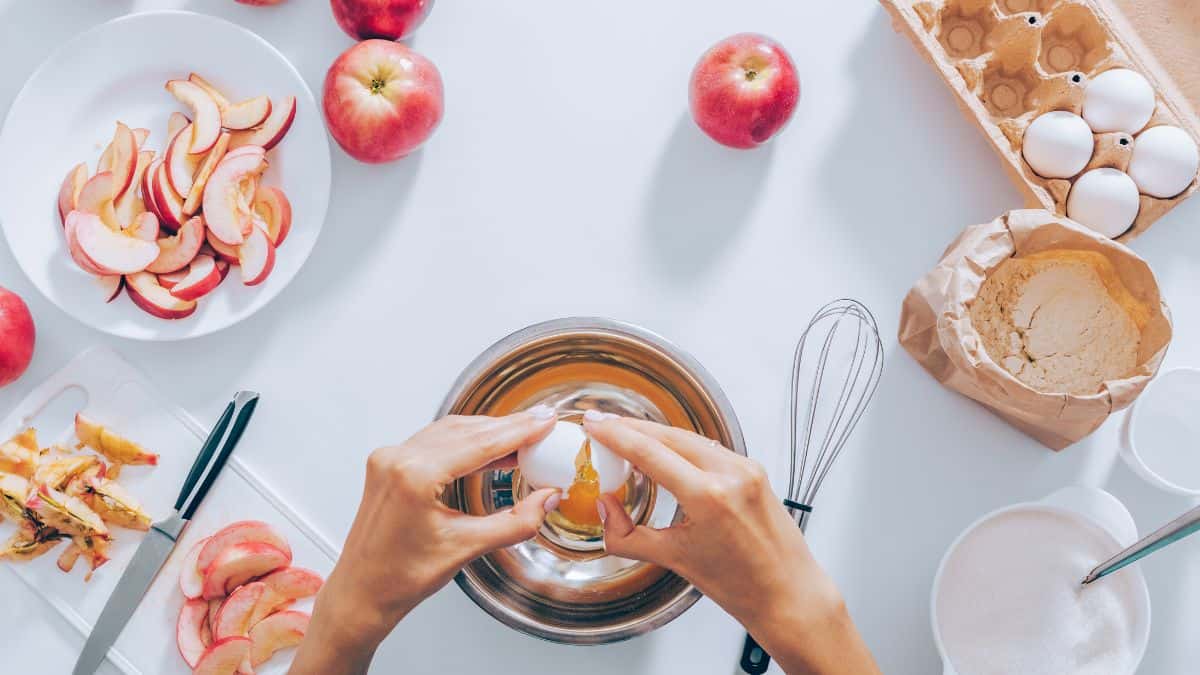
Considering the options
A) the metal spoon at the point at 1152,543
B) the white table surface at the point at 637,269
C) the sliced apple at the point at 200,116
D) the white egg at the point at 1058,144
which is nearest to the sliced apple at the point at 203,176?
the sliced apple at the point at 200,116

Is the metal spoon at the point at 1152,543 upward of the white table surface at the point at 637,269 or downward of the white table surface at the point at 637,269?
downward

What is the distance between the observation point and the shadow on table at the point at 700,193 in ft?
3.32

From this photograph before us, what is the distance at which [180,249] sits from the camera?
38.0 inches

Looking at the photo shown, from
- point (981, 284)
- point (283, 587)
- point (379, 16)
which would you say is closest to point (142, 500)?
point (283, 587)

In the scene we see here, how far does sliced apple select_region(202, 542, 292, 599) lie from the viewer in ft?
3.12

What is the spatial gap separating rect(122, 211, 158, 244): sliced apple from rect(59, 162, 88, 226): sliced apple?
6 cm

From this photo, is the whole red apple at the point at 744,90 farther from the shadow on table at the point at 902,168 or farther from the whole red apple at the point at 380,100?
the whole red apple at the point at 380,100

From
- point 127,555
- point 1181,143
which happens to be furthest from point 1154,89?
point 127,555

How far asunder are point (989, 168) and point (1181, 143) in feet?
0.55

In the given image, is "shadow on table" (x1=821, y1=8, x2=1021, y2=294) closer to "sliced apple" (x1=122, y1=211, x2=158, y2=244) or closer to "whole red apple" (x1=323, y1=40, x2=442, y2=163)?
"whole red apple" (x1=323, y1=40, x2=442, y2=163)

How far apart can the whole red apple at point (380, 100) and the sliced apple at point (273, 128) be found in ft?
0.11

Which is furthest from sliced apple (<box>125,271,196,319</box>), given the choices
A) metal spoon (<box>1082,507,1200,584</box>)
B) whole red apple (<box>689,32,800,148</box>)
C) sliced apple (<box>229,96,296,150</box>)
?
metal spoon (<box>1082,507,1200,584</box>)

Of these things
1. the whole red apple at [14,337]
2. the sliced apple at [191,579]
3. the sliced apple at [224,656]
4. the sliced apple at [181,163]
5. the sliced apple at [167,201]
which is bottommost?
the sliced apple at [224,656]

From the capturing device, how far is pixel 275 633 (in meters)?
0.95
